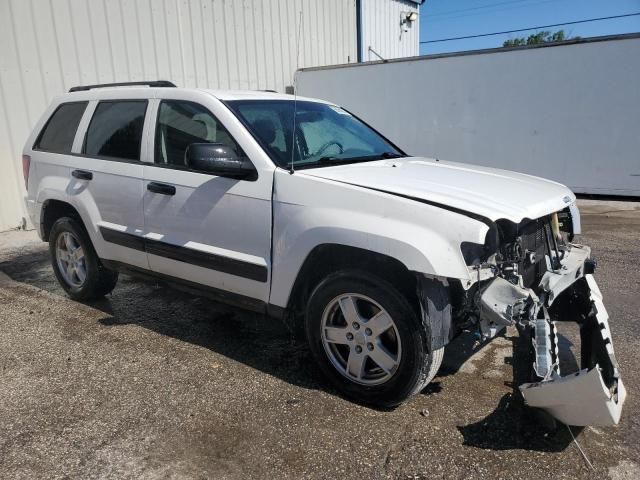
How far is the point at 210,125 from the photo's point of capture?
11.9 feet

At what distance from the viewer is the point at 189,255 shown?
3660mm

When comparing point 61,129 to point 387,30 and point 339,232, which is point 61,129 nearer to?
point 339,232

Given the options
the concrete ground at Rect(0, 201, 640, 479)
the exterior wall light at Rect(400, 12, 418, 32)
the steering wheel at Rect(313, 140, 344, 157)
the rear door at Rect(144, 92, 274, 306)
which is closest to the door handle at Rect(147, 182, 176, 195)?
the rear door at Rect(144, 92, 274, 306)

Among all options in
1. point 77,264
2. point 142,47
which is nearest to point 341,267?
point 77,264

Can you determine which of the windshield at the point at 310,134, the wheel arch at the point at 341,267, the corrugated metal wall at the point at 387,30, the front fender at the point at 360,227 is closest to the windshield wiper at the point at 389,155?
the windshield at the point at 310,134

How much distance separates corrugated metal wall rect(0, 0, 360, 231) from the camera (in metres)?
7.84

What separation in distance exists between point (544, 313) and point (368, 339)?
95 centimetres

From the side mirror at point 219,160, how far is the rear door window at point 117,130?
3.33 ft

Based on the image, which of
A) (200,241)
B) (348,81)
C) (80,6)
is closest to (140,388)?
(200,241)

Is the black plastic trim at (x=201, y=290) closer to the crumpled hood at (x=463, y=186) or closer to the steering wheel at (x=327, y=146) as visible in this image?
the crumpled hood at (x=463, y=186)

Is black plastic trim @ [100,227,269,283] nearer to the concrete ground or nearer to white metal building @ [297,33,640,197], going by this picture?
the concrete ground

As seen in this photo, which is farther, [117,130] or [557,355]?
[117,130]

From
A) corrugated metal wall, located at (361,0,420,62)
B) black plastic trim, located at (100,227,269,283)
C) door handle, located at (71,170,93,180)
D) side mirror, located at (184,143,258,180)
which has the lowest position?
black plastic trim, located at (100,227,269,283)

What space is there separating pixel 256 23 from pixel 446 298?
10.1 m
